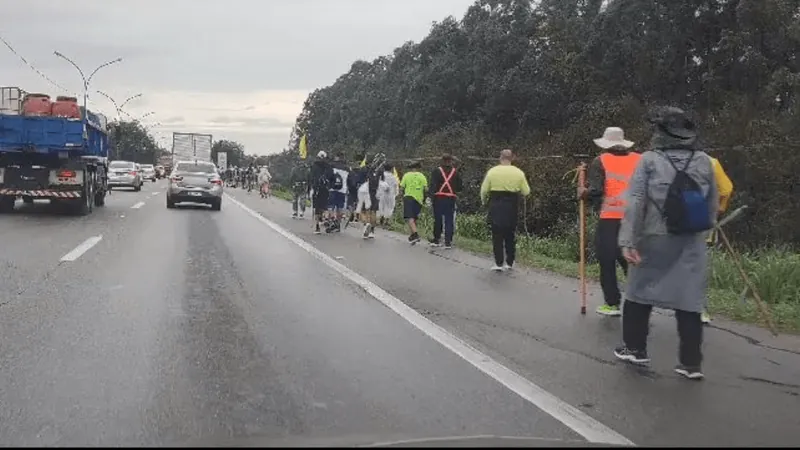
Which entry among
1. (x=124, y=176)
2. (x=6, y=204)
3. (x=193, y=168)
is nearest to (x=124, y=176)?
(x=124, y=176)

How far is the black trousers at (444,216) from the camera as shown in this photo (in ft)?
53.3

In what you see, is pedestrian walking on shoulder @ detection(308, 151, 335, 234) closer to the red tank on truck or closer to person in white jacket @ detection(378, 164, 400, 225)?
person in white jacket @ detection(378, 164, 400, 225)

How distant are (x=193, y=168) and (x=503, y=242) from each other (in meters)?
16.7

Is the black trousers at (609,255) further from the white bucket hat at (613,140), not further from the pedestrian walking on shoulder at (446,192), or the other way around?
the pedestrian walking on shoulder at (446,192)

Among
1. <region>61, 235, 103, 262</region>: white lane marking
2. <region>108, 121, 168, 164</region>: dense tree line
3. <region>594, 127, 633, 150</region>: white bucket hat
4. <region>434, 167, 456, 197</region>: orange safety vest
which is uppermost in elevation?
<region>108, 121, 168, 164</region>: dense tree line

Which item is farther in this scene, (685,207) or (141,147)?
(141,147)

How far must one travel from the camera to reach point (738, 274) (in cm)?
1081

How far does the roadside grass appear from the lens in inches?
357

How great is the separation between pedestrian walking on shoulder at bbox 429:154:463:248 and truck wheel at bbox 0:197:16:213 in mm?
12234

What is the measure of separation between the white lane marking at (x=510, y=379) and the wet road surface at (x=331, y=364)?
4 centimetres

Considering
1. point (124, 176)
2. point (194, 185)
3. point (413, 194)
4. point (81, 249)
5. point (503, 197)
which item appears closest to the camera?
point (503, 197)

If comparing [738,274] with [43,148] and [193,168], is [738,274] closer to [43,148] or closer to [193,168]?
[43,148]

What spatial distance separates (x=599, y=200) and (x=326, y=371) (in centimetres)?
367

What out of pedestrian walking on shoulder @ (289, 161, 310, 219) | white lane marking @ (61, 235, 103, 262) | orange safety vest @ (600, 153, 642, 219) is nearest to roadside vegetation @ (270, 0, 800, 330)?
orange safety vest @ (600, 153, 642, 219)
